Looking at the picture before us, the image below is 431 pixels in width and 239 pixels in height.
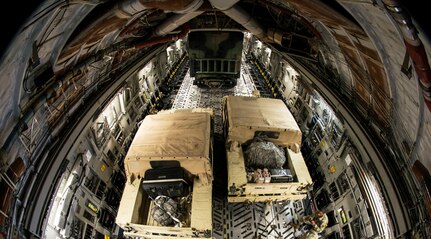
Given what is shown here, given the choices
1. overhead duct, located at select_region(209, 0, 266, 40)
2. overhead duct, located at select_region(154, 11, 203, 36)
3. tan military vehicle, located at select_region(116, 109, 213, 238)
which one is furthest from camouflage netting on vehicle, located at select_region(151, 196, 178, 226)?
overhead duct, located at select_region(154, 11, 203, 36)

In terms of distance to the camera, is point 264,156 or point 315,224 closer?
point 315,224

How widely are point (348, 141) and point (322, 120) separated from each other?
3.91 ft

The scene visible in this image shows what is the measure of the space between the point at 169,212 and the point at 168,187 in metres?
0.40

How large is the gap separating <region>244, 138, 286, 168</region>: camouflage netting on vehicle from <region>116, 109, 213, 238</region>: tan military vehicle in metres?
0.89

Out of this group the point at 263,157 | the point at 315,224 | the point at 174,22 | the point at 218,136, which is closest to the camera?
the point at 315,224

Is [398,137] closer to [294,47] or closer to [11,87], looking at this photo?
[294,47]

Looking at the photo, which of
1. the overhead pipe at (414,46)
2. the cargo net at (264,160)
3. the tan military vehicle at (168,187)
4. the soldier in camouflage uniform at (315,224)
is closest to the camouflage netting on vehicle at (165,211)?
the tan military vehicle at (168,187)

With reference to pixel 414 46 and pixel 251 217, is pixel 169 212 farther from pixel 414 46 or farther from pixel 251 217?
pixel 414 46

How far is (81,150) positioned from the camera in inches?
187

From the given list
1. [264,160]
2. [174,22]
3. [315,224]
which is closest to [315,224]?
[315,224]

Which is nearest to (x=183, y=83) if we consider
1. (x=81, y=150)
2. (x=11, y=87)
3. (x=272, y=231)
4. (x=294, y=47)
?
(x=294, y=47)

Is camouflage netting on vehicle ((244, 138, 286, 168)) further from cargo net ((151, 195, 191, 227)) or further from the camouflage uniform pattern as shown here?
cargo net ((151, 195, 191, 227))

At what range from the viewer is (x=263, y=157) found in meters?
4.89

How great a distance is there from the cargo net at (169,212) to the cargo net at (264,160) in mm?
1228
